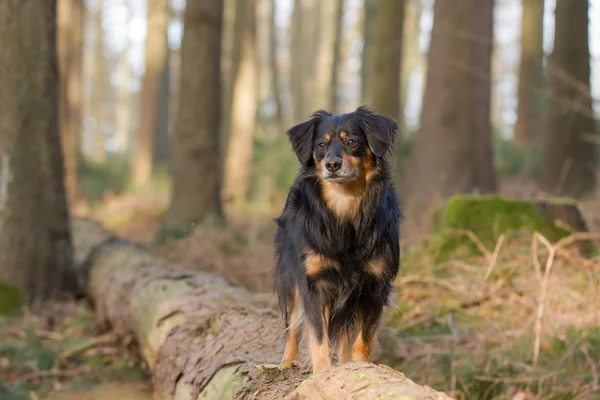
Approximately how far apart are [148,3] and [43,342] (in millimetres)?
14594

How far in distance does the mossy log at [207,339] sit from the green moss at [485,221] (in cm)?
259

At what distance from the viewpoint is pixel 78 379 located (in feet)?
19.3

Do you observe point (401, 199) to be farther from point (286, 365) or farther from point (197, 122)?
point (286, 365)

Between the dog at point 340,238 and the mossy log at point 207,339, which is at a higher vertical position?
the dog at point 340,238

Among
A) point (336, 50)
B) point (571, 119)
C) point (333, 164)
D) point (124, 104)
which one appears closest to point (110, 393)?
point (333, 164)

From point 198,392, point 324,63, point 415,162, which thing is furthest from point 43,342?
point 324,63

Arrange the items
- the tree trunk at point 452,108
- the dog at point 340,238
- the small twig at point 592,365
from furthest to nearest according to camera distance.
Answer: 1. the tree trunk at point 452,108
2. the small twig at point 592,365
3. the dog at point 340,238

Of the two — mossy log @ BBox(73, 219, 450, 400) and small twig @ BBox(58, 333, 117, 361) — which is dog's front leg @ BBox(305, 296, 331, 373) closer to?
mossy log @ BBox(73, 219, 450, 400)

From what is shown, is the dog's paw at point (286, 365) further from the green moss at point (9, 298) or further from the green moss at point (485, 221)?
the green moss at point (9, 298)

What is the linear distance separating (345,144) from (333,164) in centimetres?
20

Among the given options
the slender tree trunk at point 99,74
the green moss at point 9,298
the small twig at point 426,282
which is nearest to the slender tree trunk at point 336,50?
the green moss at point 9,298

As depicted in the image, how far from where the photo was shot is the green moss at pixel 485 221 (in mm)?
7391

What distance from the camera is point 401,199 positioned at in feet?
43.0

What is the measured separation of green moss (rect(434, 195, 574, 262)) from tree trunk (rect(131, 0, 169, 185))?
13.8 metres
